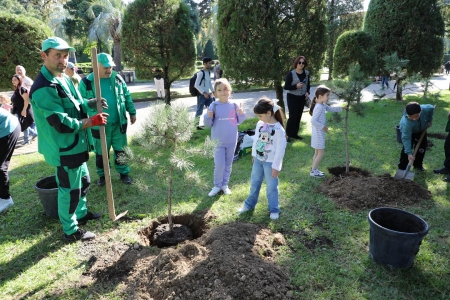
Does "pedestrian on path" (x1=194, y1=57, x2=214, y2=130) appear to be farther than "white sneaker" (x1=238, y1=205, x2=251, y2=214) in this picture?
Yes

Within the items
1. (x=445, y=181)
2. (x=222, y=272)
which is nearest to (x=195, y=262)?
(x=222, y=272)

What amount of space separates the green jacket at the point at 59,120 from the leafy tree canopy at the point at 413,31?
39.7 feet

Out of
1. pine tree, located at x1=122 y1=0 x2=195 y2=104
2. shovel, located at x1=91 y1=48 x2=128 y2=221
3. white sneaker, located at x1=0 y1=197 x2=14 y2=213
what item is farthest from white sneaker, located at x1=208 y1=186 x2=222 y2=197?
pine tree, located at x1=122 y1=0 x2=195 y2=104

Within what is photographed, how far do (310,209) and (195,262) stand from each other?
80.4 inches

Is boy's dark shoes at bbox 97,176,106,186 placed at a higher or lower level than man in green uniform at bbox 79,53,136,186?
lower

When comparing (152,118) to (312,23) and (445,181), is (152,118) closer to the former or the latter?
(445,181)

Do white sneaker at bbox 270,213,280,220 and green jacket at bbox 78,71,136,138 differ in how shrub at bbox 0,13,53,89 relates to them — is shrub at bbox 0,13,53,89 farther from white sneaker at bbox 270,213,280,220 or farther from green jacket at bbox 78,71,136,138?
white sneaker at bbox 270,213,280,220

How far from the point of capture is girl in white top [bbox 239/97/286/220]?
3740 mm

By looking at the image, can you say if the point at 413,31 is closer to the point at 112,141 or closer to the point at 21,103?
the point at 112,141

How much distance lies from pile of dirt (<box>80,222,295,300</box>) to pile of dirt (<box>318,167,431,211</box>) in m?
1.51

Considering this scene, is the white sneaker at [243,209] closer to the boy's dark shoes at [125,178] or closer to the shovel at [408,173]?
the boy's dark shoes at [125,178]

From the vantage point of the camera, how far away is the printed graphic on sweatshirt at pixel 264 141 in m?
3.87

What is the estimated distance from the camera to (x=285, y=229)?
3.87 metres

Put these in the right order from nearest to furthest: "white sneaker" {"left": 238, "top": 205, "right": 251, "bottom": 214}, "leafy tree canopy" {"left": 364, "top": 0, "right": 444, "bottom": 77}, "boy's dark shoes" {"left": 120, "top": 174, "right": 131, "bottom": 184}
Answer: "white sneaker" {"left": 238, "top": 205, "right": 251, "bottom": 214}, "boy's dark shoes" {"left": 120, "top": 174, "right": 131, "bottom": 184}, "leafy tree canopy" {"left": 364, "top": 0, "right": 444, "bottom": 77}
